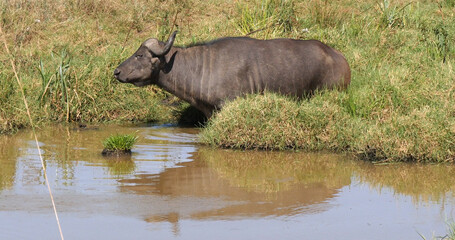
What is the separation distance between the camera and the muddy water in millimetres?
5812

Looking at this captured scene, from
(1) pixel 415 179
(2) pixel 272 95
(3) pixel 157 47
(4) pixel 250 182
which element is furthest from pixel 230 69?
(1) pixel 415 179

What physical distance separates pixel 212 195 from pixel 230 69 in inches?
152

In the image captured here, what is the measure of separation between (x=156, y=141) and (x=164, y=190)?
276cm

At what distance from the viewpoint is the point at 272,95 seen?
960cm

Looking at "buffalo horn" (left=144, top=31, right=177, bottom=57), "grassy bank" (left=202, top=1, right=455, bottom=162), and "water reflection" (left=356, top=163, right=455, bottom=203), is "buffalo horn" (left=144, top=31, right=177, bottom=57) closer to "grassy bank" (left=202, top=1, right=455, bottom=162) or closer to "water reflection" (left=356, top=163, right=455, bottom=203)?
"grassy bank" (left=202, top=1, right=455, bottom=162)

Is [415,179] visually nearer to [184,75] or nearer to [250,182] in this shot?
[250,182]

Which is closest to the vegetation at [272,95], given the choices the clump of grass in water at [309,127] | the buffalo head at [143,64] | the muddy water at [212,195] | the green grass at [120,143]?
the clump of grass in water at [309,127]

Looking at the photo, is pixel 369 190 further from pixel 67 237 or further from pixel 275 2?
pixel 275 2

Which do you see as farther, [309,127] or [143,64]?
[143,64]

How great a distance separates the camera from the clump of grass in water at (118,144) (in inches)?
347

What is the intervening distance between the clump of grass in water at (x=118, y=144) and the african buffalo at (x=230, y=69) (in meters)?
1.98

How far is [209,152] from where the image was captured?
9.16 m

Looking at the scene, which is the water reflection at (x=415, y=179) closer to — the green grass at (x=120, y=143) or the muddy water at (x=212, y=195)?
the muddy water at (x=212, y=195)

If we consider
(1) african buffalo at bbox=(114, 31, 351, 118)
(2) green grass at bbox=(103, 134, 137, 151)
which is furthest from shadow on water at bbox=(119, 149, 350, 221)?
(1) african buffalo at bbox=(114, 31, 351, 118)
